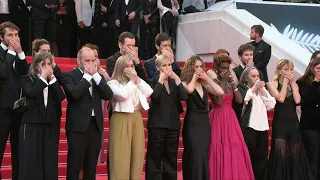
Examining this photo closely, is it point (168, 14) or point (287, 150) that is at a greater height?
point (168, 14)

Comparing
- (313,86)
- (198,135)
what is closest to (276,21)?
(313,86)

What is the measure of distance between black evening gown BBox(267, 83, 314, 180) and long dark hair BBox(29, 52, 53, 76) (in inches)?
130

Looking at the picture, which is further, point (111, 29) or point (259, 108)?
point (111, 29)

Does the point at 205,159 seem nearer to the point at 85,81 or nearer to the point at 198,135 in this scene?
the point at 198,135

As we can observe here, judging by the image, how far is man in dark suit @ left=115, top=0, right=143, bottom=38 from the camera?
1414 centimetres

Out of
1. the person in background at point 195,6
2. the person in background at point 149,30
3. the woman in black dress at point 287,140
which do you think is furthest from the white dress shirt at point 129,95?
the person in background at point 195,6

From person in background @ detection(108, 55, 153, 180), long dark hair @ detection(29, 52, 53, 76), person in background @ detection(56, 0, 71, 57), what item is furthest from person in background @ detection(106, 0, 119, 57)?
long dark hair @ detection(29, 52, 53, 76)

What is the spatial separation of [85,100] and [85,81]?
0.26 m

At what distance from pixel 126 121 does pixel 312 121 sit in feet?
8.75

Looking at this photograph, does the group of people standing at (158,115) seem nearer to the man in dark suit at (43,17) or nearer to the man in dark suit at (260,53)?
the man in dark suit at (260,53)

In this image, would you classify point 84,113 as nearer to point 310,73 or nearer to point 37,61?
point 37,61

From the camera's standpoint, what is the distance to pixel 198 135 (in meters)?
9.30

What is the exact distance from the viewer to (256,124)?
9.73 metres

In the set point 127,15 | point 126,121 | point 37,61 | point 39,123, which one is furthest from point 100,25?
point 39,123
